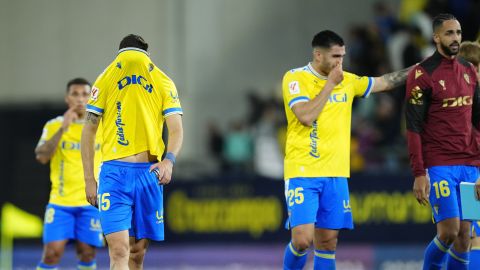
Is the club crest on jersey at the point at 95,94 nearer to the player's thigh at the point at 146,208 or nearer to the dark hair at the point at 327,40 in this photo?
the player's thigh at the point at 146,208

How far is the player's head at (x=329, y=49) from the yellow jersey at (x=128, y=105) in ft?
5.63

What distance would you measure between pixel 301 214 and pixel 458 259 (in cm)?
159

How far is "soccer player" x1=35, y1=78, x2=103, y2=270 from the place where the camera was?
12008 millimetres

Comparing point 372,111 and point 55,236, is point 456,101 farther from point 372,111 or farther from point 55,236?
point 372,111

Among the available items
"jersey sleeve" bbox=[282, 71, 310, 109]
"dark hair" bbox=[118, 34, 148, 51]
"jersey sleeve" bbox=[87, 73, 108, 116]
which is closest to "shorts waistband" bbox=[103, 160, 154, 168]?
"jersey sleeve" bbox=[87, 73, 108, 116]

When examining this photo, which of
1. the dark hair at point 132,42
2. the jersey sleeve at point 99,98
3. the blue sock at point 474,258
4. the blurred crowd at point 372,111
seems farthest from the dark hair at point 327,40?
the blurred crowd at point 372,111

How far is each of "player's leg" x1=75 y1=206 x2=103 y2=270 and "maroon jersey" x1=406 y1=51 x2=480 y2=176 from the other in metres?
4.25

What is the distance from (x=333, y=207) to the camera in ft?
32.5

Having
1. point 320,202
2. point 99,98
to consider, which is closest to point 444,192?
point 320,202

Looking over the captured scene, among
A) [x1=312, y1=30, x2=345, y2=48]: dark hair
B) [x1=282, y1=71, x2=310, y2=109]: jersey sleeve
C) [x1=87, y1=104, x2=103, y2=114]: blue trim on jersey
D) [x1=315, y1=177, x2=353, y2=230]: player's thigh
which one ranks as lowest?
[x1=315, y1=177, x2=353, y2=230]: player's thigh

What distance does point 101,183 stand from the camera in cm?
903

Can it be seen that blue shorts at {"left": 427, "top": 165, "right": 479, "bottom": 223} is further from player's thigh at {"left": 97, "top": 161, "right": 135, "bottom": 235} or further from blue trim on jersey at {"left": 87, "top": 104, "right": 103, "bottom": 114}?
blue trim on jersey at {"left": 87, "top": 104, "right": 103, "bottom": 114}

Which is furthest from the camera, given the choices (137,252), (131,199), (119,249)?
(137,252)

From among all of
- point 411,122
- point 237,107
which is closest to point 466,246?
point 411,122
